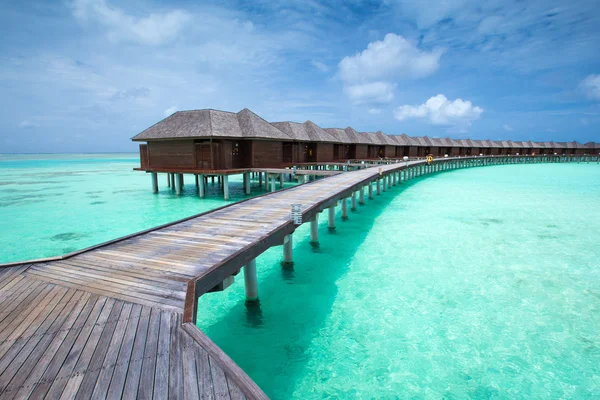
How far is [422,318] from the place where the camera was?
5887 millimetres

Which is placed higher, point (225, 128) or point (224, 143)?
point (225, 128)

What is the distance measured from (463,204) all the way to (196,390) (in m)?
17.5

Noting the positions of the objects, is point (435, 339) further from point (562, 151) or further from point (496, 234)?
point (562, 151)

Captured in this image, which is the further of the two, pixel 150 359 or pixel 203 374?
pixel 150 359

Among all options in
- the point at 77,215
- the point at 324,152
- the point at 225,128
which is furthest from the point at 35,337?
the point at 324,152

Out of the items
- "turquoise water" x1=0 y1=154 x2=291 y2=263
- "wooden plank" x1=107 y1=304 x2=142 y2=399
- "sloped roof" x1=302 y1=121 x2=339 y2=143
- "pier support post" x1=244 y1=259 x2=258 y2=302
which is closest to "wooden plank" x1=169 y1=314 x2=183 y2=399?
"wooden plank" x1=107 y1=304 x2=142 y2=399

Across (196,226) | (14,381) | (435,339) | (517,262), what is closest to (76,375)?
(14,381)

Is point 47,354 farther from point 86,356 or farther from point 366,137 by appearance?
point 366,137

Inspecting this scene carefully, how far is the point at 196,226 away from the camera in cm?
640

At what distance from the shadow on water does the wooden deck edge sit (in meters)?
1.94

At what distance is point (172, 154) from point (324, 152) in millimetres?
13026

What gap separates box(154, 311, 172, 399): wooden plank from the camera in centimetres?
223

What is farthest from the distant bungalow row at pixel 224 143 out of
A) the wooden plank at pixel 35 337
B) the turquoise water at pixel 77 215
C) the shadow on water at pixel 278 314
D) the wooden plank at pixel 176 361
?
the wooden plank at pixel 176 361

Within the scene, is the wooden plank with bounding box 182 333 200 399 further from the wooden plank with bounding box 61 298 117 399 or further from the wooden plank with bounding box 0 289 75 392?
the wooden plank with bounding box 0 289 75 392
